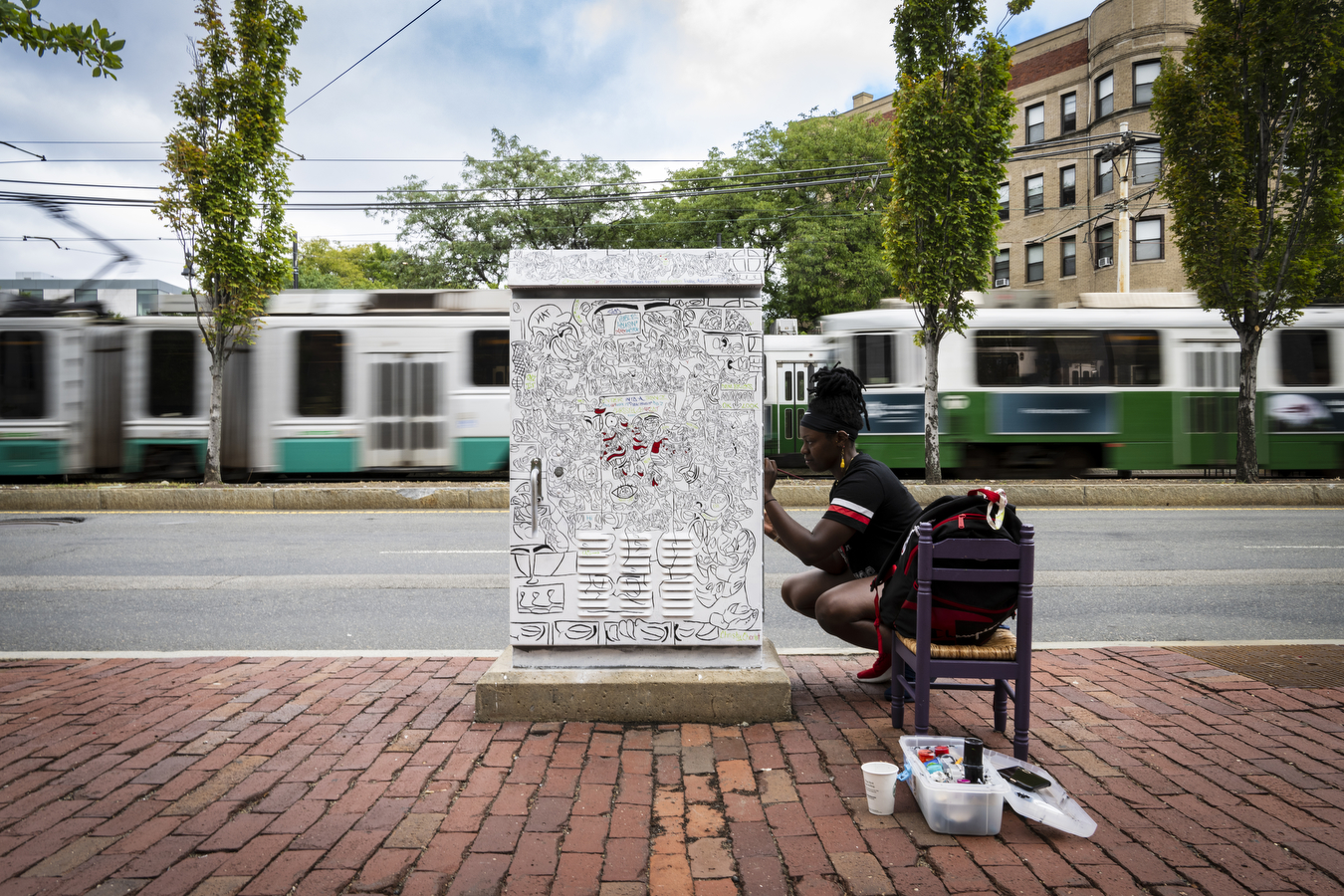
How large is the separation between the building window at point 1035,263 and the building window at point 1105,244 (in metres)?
2.87

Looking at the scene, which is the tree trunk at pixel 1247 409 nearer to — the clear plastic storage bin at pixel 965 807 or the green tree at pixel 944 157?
the green tree at pixel 944 157

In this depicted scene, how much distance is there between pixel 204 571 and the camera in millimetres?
8039

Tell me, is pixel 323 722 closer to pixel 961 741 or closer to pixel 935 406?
pixel 961 741

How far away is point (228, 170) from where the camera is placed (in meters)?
14.4

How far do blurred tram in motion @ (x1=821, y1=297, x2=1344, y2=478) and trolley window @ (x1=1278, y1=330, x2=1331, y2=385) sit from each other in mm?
18

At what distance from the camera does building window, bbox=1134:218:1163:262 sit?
1224 inches

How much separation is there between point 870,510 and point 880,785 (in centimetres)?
128

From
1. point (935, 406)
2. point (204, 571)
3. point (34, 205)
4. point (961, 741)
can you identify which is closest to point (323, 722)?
point (961, 741)

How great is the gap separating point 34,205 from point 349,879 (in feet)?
66.5

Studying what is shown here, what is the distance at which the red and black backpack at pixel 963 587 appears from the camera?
11.3 ft

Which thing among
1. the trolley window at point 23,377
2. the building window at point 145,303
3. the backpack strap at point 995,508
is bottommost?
the backpack strap at point 995,508

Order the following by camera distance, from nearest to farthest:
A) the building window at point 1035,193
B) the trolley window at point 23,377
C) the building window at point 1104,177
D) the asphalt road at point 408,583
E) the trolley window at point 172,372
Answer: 1. the asphalt road at point 408,583
2. the trolley window at point 23,377
3. the trolley window at point 172,372
4. the building window at point 1104,177
5. the building window at point 1035,193

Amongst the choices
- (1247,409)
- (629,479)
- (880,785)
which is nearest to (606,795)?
(880,785)

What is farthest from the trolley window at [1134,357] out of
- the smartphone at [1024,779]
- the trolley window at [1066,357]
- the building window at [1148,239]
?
the building window at [1148,239]
